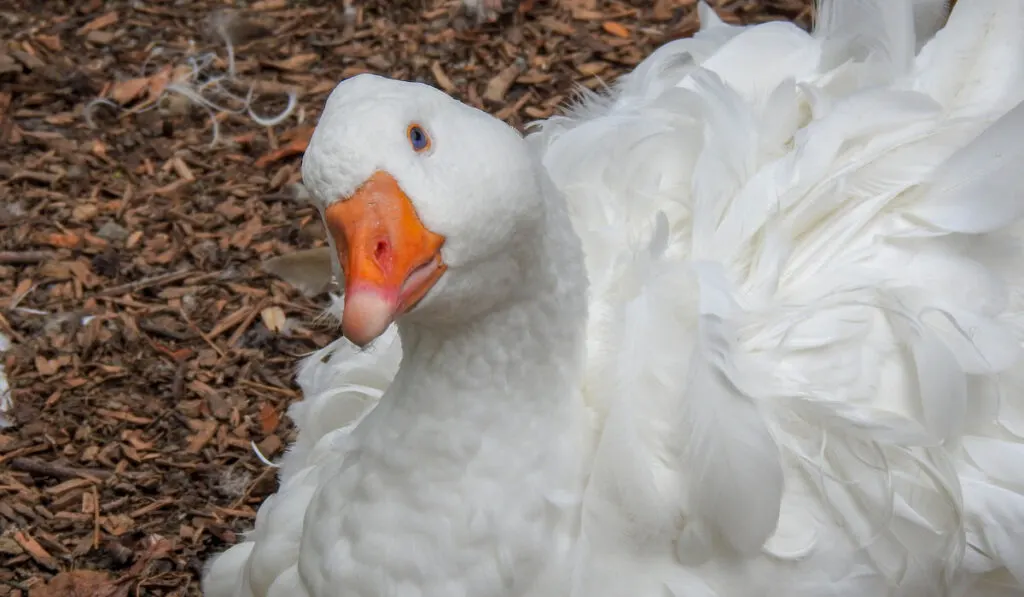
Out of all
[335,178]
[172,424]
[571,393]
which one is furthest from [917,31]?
[172,424]

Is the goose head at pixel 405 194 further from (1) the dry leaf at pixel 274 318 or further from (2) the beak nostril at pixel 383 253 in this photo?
(1) the dry leaf at pixel 274 318

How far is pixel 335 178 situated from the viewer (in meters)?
1.36

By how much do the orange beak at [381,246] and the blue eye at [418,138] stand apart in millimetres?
55

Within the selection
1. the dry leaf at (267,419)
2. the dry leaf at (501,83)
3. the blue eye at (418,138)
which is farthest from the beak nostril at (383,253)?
the dry leaf at (501,83)

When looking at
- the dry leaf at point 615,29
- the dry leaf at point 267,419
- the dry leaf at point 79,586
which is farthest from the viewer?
the dry leaf at point 615,29

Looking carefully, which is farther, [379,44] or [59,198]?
[379,44]

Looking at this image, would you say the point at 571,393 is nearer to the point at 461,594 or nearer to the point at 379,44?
the point at 461,594

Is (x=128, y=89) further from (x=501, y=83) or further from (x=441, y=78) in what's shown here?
(x=501, y=83)

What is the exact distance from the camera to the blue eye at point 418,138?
4.51ft

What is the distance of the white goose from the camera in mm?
1457

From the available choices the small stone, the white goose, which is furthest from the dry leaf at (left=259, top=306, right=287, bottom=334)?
the white goose

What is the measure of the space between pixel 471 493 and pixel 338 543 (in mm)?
203

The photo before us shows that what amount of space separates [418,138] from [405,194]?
0.07m

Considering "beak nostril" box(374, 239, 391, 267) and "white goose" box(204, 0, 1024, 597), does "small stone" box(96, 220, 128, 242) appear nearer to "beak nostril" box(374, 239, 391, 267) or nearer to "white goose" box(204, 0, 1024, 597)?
"white goose" box(204, 0, 1024, 597)
